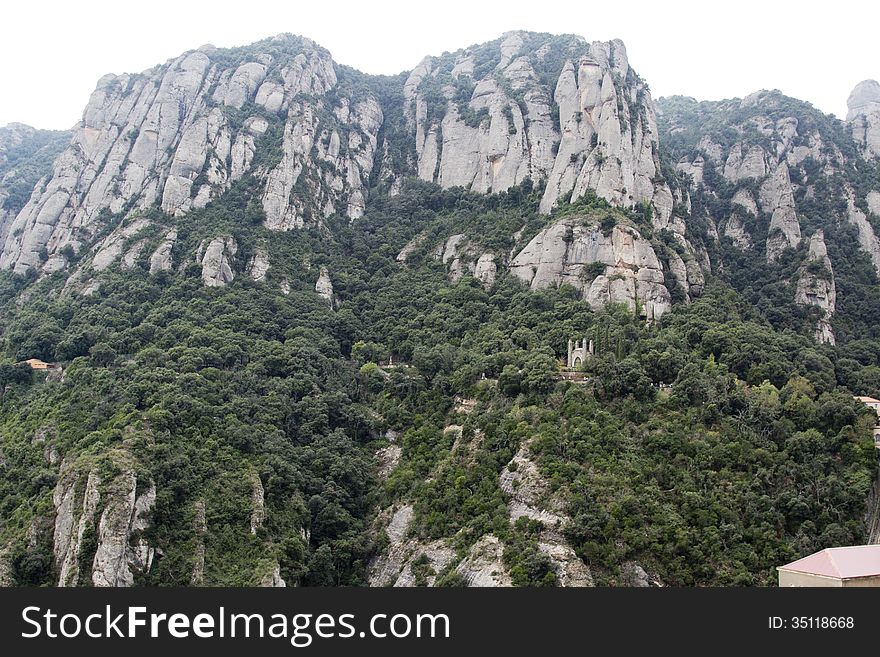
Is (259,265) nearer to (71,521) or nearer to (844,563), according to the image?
(71,521)

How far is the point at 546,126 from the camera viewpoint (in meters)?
115

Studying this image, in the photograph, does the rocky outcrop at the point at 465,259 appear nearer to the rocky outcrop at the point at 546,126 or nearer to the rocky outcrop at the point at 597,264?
the rocky outcrop at the point at 597,264

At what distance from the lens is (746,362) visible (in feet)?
232

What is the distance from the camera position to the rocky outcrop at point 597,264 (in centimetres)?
8450

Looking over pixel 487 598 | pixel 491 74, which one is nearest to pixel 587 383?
pixel 487 598

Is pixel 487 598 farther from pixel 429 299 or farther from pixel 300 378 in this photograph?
pixel 429 299

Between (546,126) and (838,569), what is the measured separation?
83.7 m

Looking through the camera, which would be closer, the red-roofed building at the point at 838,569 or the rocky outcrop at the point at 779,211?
the red-roofed building at the point at 838,569

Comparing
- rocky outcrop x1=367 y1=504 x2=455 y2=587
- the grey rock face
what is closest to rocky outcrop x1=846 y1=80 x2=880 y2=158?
rocky outcrop x1=367 y1=504 x2=455 y2=587

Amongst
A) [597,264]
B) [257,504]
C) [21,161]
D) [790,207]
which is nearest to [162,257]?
[257,504]

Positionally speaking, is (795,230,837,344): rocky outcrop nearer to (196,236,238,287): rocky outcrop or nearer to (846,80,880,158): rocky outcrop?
(846,80,880,158): rocky outcrop

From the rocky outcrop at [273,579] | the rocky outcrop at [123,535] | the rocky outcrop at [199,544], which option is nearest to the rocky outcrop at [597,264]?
the rocky outcrop at [273,579]

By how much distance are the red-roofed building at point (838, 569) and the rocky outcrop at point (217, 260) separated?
2649 inches

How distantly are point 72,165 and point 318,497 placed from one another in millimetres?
78170
